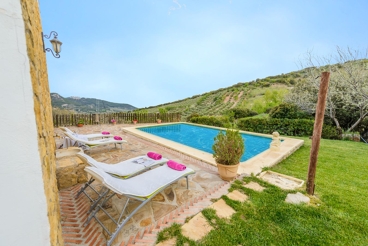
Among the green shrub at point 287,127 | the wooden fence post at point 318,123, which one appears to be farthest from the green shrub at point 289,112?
the wooden fence post at point 318,123

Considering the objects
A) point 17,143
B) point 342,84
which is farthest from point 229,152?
point 342,84

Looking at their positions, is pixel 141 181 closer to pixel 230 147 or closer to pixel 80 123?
pixel 230 147

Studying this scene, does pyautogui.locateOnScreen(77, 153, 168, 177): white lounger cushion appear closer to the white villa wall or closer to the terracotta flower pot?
the terracotta flower pot

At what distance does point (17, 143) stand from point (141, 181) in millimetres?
2160

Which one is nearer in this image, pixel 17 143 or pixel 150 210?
pixel 17 143

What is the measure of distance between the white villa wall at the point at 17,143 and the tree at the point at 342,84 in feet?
42.4

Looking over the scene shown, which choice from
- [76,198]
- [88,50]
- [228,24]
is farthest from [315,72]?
[88,50]

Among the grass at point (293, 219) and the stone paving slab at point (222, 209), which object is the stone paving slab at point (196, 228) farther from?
the stone paving slab at point (222, 209)

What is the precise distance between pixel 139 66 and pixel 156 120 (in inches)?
459

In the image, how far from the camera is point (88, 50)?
37.7 ft

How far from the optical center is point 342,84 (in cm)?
978

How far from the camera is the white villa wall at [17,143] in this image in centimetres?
84

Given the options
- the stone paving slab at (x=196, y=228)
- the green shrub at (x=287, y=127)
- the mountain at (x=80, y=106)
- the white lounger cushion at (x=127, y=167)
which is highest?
the mountain at (x=80, y=106)

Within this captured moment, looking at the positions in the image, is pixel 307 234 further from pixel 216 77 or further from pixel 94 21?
pixel 216 77
